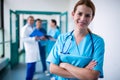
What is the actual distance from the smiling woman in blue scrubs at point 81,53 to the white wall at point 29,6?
487 centimetres

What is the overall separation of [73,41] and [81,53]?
114 mm

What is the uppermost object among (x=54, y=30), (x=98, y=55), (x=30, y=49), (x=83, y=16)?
(x=83, y=16)

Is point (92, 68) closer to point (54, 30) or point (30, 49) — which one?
point (30, 49)

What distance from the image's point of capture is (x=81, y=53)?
1239 mm

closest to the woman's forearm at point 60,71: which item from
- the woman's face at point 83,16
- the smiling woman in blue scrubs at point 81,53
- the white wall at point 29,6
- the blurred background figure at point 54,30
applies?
the smiling woman in blue scrubs at point 81,53

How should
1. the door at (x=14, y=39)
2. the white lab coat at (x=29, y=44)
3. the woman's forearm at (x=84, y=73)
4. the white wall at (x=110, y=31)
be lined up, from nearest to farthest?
the woman's forearm at (x=84, y=73), the white wall at (x=110, y=31), the white lab coat at (x=29, y=44), the door at (x=14, y=39)

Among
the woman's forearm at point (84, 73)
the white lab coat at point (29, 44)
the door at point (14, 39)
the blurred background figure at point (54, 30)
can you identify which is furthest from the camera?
the door at point (14, 39)

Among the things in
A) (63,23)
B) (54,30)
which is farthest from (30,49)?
(63,23)

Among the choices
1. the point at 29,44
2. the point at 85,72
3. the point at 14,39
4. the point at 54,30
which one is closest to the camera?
the point at 85,72

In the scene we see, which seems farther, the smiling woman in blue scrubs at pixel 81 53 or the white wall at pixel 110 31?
the white wall at pixel 110 31

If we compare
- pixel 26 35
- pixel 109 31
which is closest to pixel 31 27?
pixel 26 35

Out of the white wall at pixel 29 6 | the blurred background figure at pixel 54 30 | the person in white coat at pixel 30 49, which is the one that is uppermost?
the white wall at pixel 29 6

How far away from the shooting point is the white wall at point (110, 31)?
2.48 m

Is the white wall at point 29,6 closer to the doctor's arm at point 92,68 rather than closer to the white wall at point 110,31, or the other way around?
the white wall at point 110,31
